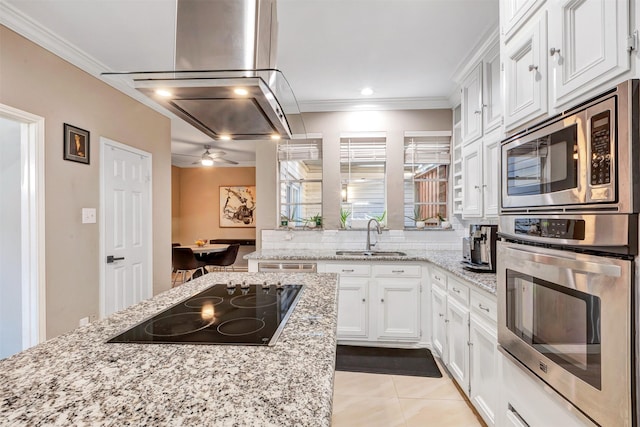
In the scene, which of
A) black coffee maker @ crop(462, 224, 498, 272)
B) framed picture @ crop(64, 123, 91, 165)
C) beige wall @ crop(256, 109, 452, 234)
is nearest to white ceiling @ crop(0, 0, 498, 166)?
beige wall @ crop(256, 109, 452, 234)

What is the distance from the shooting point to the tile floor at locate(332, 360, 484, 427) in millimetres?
2035

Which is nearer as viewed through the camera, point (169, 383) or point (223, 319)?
point (169, 383)

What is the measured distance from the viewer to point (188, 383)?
748mm

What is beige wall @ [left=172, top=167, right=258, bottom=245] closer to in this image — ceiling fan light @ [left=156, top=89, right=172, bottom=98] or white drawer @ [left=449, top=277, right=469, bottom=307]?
white drawer @ [left=449, top=277, right=469, bottom=307]

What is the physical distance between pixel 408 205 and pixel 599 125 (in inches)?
117

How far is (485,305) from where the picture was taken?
72.5 inches

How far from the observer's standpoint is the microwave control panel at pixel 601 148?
2.95 ft

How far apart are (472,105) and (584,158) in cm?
197

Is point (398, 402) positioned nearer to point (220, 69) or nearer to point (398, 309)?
point (398, 309)

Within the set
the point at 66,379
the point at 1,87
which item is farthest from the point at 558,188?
the point at 1,87

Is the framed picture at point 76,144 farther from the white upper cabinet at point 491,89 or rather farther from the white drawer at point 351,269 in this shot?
the white upper cabinet at point 491,89

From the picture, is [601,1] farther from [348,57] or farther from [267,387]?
[348,57]

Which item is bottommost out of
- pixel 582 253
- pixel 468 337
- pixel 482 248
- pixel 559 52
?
pixel 468 337

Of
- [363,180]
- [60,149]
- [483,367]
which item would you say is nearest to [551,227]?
[483,367]
